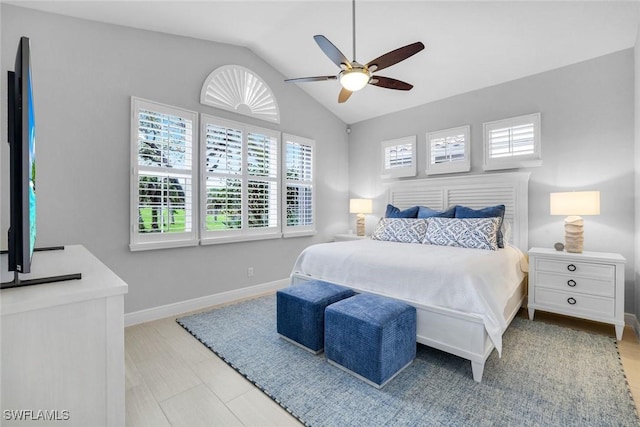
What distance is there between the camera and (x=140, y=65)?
3.04 metres

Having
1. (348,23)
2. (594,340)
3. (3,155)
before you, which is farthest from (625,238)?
(3,155)

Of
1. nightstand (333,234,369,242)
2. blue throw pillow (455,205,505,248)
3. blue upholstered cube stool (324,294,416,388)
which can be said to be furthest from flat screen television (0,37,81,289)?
nightstand (333,234,369,242)

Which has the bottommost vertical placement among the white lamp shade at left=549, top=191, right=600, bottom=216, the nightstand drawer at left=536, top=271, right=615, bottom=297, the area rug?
the area rug

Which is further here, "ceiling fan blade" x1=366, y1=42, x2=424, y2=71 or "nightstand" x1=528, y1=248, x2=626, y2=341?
"nightstand" x1=528, y1=248, x2=626, y2=341

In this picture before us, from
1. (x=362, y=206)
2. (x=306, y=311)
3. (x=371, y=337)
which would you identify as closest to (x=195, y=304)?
(x=306, y=311)

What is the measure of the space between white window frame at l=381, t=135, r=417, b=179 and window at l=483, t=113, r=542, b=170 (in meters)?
1.01

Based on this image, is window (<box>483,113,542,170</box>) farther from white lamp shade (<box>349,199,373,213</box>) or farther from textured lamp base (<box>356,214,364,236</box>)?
textured lamp base (<box>356,214,364,236</box>)

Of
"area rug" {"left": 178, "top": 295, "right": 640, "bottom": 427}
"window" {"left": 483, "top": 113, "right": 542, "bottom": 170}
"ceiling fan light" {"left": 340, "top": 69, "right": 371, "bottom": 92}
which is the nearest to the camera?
"area rug" {"left": 178, "top": 295, "right": 640, "bottom": 427}

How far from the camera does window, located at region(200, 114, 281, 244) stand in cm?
353

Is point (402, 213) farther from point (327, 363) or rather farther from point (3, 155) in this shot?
point (3, 155)

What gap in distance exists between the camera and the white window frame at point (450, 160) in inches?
158

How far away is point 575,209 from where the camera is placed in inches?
115

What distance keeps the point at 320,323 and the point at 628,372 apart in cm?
227

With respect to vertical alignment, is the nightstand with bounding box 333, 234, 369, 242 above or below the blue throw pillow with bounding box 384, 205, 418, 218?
below
